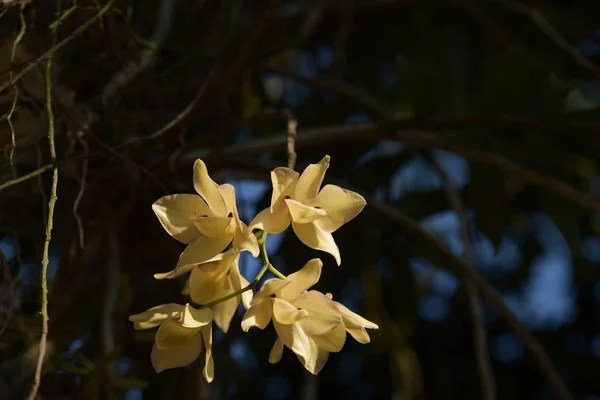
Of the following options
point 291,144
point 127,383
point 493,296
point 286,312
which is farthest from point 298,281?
point 493,296

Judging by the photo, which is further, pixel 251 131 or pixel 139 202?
pixel 251 131

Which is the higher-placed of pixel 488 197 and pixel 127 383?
pixel 127 383

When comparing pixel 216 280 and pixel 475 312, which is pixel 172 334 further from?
pixel 475 312

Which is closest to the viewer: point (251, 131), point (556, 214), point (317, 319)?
point (317, 319)

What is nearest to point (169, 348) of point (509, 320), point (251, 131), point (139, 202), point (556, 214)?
point (139, 202)

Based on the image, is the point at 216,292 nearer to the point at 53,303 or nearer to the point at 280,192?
the point at 280,192

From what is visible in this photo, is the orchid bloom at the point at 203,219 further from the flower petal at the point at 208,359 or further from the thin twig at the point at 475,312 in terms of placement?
the thin twig at the point at 475,312
